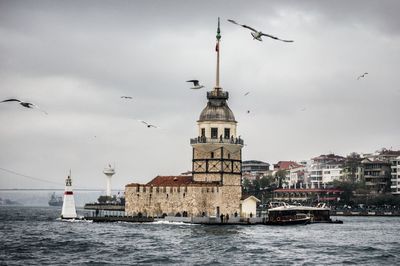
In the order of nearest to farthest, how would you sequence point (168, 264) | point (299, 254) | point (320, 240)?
point (168, 264), point (299, 254), point (320, 240)

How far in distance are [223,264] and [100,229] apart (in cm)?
4011

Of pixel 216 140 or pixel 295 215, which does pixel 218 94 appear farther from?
pixel 295 215

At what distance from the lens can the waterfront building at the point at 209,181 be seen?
107875 millimetres

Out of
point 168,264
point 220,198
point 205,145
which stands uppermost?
point 205,145

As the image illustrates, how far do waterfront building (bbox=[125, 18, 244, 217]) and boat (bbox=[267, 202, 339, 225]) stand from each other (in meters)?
7.40

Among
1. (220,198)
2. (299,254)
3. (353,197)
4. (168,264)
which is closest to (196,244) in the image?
(299,254)

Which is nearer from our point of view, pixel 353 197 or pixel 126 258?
pixel 126 258

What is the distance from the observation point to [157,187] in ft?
366

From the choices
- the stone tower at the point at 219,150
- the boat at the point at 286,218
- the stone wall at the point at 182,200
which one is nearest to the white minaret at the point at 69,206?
the stone wall at the point at 182,200

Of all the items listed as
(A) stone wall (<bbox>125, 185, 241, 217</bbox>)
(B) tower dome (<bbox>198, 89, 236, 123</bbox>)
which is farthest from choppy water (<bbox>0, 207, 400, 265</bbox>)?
(B) tower dome (<bbox>198, 89, 236, 123</bbox>)

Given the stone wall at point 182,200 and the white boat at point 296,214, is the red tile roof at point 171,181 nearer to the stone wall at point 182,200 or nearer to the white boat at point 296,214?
the stone wall at point 182,200

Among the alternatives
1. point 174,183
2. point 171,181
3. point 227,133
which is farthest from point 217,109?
point 171,181

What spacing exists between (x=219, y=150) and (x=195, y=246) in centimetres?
3867

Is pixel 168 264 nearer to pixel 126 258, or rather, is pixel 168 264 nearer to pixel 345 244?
pixel 126 258
